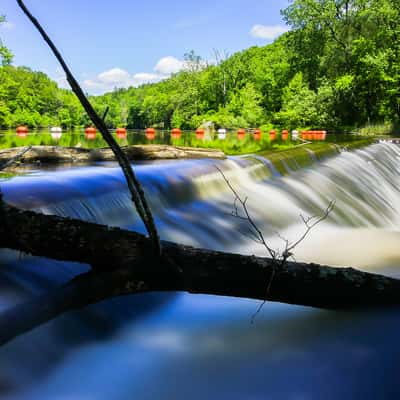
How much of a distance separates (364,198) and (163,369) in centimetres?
682

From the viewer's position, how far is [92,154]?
29.0ft

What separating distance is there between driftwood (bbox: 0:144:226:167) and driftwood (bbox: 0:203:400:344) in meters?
4.90

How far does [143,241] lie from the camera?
2.43m

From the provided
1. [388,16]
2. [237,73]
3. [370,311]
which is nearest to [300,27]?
[388,16]

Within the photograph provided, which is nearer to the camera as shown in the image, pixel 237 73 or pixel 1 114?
pixel 1 114

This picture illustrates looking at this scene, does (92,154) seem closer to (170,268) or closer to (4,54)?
(170,268)

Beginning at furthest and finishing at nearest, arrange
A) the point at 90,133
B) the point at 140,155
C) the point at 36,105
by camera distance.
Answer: the point at 36,105
the point at 90,133
the point at 140,155

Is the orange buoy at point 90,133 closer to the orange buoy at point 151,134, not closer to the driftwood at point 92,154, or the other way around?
the orange buoy at point 151,134

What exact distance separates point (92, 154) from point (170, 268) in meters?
6.82

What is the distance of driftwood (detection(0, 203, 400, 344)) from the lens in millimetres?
2414

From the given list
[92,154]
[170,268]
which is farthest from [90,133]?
[170,268]

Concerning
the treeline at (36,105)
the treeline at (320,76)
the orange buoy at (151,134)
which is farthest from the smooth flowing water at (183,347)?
the treeline at (36,105)

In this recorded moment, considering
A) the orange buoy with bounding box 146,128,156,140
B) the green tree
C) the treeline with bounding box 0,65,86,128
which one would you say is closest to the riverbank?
the orange buoy with bounding box 146,128,156,140

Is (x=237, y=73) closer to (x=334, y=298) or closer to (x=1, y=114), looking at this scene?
(x=1, y=114)
